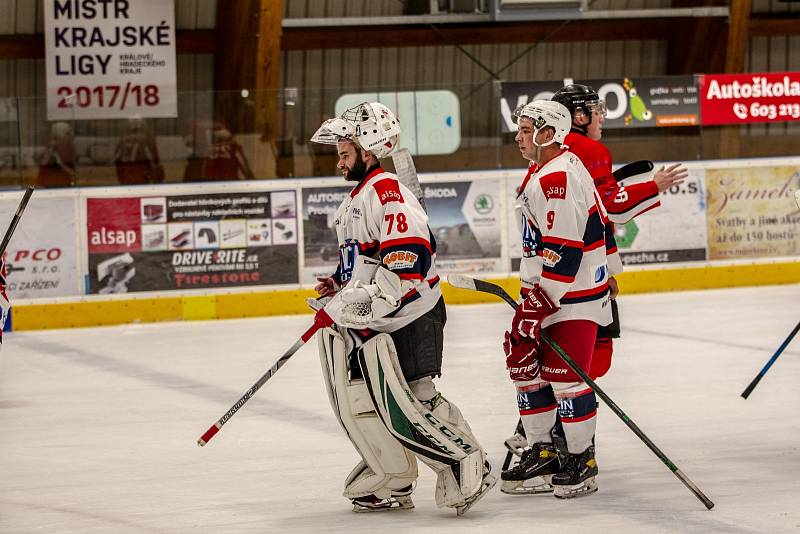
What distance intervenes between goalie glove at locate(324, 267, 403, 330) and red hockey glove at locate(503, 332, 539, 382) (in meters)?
0.52

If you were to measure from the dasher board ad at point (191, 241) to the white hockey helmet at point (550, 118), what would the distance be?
6.23m

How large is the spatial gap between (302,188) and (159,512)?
633cm

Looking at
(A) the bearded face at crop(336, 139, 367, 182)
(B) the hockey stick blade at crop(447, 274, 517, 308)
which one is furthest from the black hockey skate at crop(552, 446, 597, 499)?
(A) the bearded face at crop(336, 139, 367, 182)

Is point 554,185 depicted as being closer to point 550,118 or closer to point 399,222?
point 550,118

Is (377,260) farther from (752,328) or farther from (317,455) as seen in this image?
(752,328)

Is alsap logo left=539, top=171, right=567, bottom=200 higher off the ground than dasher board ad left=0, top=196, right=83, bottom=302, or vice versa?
alsap logo left=539, top=171, right=567, bottom=200

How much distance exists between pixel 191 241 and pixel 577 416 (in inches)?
256

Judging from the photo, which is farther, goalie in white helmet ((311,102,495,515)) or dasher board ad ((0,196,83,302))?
dasher board ad ((0,196,83,302))

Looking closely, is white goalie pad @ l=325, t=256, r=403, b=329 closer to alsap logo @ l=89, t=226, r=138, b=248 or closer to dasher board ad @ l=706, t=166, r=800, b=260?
alsap logo @ l=89, t=226, r=138, b=248

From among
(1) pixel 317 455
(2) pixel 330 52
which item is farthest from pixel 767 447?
(2) pixel 330 52

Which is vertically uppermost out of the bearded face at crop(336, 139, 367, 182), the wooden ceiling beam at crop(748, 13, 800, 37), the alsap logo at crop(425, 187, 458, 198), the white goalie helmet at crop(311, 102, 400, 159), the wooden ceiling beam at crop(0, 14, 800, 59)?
the wooden ceiling beam at crop(748, 13, 800, 37)

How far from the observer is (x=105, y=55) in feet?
40.7

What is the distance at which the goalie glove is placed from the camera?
153 inches

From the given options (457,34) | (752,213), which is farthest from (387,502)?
(457,34)
